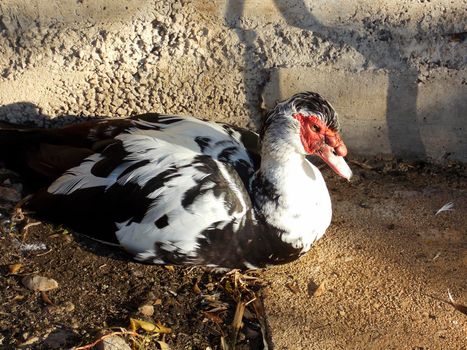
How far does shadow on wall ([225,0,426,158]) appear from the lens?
10.4ft

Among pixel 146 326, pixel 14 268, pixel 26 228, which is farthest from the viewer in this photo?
pixel 26 228

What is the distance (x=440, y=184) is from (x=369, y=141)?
38 centimetres

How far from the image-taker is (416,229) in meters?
3.20

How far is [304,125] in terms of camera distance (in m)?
2.76

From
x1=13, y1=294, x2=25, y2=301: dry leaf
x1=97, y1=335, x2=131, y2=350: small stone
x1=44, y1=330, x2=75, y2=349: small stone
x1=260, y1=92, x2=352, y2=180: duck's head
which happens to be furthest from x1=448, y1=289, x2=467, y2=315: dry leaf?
x1=13, y1=294, x2=25, y2=301: dry leaf

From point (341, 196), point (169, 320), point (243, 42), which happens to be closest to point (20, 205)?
point (169, 320)

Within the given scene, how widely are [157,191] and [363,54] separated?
111 cm

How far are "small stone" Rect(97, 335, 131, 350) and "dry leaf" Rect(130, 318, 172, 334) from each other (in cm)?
9

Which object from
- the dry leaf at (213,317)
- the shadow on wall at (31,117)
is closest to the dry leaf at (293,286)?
the dry leaf at (213,317)

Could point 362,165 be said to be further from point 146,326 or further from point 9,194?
point 9,194

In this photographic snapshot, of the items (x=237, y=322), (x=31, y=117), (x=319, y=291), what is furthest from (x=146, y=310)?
(x=31, y=117)

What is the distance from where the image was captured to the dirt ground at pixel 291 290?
271cm

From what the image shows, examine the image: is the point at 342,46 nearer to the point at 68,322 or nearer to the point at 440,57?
the point at 440,57

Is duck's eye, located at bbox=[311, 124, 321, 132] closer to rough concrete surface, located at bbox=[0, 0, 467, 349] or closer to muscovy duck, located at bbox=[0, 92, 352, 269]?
muscovy duck, located at bbox=[0, 92, 352, 269]
